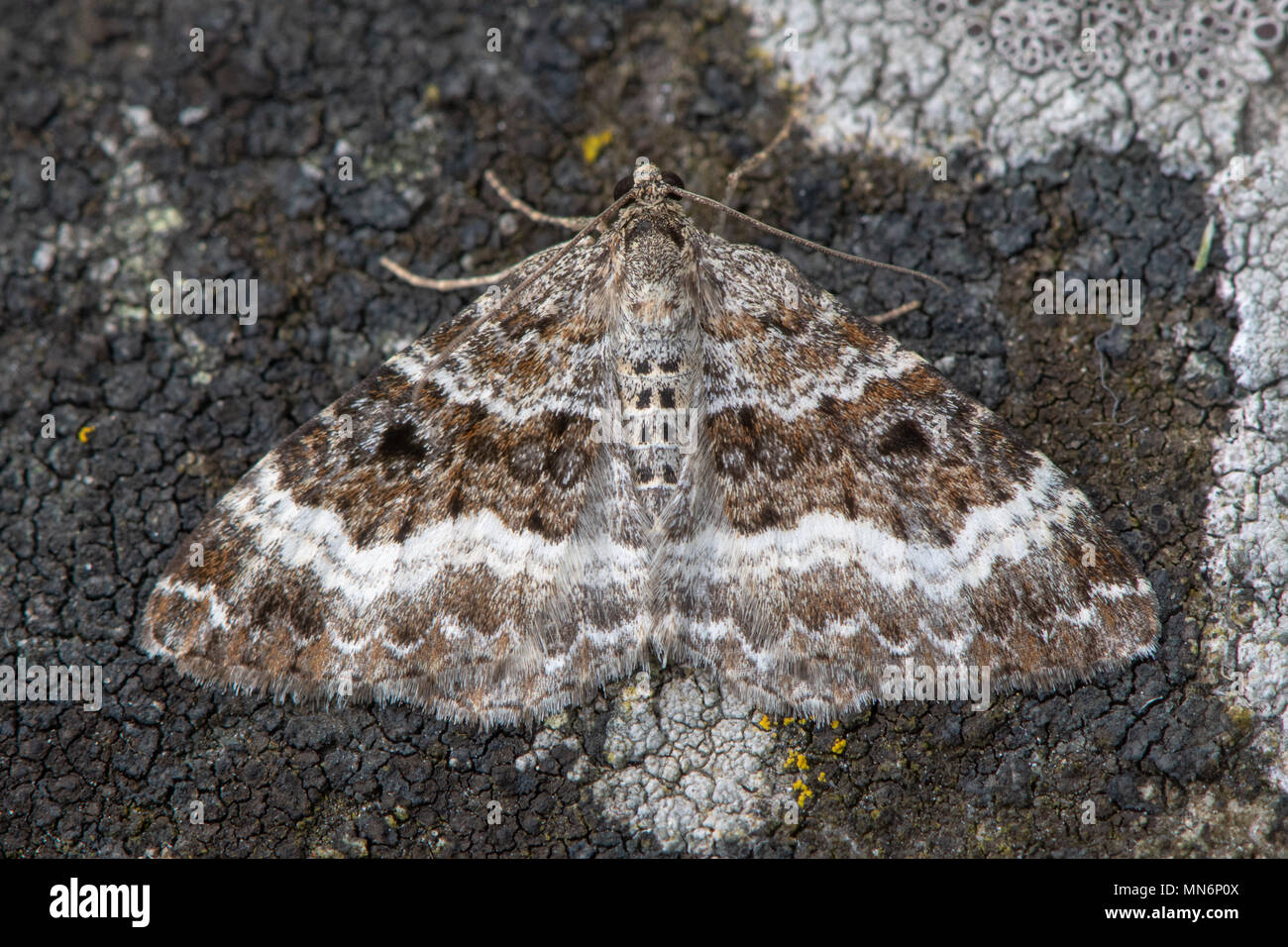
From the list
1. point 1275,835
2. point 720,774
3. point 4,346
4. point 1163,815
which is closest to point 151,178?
point 4,346

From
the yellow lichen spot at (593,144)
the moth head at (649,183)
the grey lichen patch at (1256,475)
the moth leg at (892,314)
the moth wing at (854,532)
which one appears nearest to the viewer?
the moth wing at (854,532)

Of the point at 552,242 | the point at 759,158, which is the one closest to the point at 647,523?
the point at 552,242

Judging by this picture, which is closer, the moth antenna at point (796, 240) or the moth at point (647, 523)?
the moth at point (647, 523)

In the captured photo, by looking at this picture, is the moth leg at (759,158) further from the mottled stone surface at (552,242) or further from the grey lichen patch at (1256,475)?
the grey lichen patch at (1256,475)

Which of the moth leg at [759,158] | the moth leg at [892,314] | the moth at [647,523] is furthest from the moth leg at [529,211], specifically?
the moth leg at [892,314]

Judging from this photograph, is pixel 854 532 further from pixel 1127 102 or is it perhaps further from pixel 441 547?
pixel 1127 102

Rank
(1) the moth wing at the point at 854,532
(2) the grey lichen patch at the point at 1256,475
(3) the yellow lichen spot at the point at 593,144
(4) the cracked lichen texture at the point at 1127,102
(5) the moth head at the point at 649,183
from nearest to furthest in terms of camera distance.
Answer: (1) the moth wing at the point at 854,532, (2) the grey lichen patch at the point at 1256,475, (5) the moth head at the point at 649,183, (4) the cracked lichen texture at the point at 1127,102, (3) the yellow lichen spot at the point at 593,144
